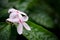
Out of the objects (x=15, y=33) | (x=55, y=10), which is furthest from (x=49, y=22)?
(x=15, y=33)

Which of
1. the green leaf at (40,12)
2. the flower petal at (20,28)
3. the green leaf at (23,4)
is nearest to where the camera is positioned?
the flower petal at (20,28)

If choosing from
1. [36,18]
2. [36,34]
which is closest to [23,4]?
[36,18]

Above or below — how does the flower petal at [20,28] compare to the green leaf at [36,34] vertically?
above

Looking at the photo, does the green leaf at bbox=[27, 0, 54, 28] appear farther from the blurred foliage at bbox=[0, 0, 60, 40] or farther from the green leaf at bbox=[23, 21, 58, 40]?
the green leaf at bbox=[23, 21, 58, 40]

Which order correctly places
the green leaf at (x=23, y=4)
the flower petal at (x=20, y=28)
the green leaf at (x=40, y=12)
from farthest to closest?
the green leaf at (x=40, y=12) < the green leaf at (x=23, y=4) < the flower petal at (x=20, y=28)

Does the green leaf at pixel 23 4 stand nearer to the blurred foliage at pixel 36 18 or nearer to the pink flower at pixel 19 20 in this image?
the blurred foliage at pixel 36 18

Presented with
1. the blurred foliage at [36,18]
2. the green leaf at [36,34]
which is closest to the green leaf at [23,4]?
the blurred foliage at [36,18]

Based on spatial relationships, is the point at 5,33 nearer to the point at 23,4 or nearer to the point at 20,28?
the point at 20,28

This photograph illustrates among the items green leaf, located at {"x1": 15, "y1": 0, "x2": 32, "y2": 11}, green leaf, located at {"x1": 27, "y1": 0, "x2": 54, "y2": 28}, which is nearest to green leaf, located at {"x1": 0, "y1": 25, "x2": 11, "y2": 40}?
green leaf, located at {"x1": 15, "y1": 0, "x2": 32, "y2": 11}

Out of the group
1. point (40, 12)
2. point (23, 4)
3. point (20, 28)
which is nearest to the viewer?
point (20, 28)

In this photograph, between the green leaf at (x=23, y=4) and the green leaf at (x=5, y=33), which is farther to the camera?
the green leaf at (x=23, y=4)
